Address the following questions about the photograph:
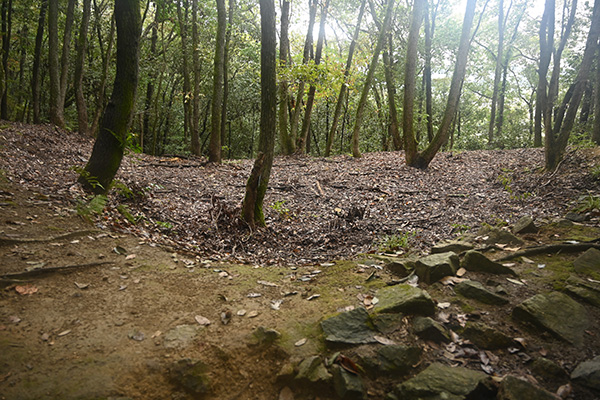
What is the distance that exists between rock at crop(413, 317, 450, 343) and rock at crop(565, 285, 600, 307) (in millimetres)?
1450

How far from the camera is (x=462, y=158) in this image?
11.8 meters

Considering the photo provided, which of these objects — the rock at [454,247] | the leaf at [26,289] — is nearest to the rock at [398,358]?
the rock at [454,247]

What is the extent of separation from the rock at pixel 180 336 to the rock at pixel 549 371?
9.17 feet

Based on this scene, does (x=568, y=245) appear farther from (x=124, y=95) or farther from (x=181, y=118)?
(x=181, y=118)

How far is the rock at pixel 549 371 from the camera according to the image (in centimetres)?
243

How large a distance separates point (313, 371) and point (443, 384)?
962 millimetres

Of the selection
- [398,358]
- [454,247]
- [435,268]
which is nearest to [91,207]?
[398,358]

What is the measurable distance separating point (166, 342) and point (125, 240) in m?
2.40

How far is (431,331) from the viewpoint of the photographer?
2.94 meters

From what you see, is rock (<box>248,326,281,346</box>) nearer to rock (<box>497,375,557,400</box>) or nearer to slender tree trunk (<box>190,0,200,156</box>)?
rock (<box>497,375,557,400</box>)

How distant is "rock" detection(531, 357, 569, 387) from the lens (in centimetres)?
243

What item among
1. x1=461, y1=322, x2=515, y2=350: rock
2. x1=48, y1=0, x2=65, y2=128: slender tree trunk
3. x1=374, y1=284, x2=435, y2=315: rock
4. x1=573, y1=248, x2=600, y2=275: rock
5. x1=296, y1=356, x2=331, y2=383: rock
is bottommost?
x1=296, y1=356, x2=331, y2=383: rock

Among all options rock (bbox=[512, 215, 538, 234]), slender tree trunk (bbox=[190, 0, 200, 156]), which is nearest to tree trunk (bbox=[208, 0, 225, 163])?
slender tree trunk (bbox=[190, 0, 200, 156])

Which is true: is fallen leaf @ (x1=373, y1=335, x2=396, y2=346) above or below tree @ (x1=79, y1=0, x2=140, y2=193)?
below
